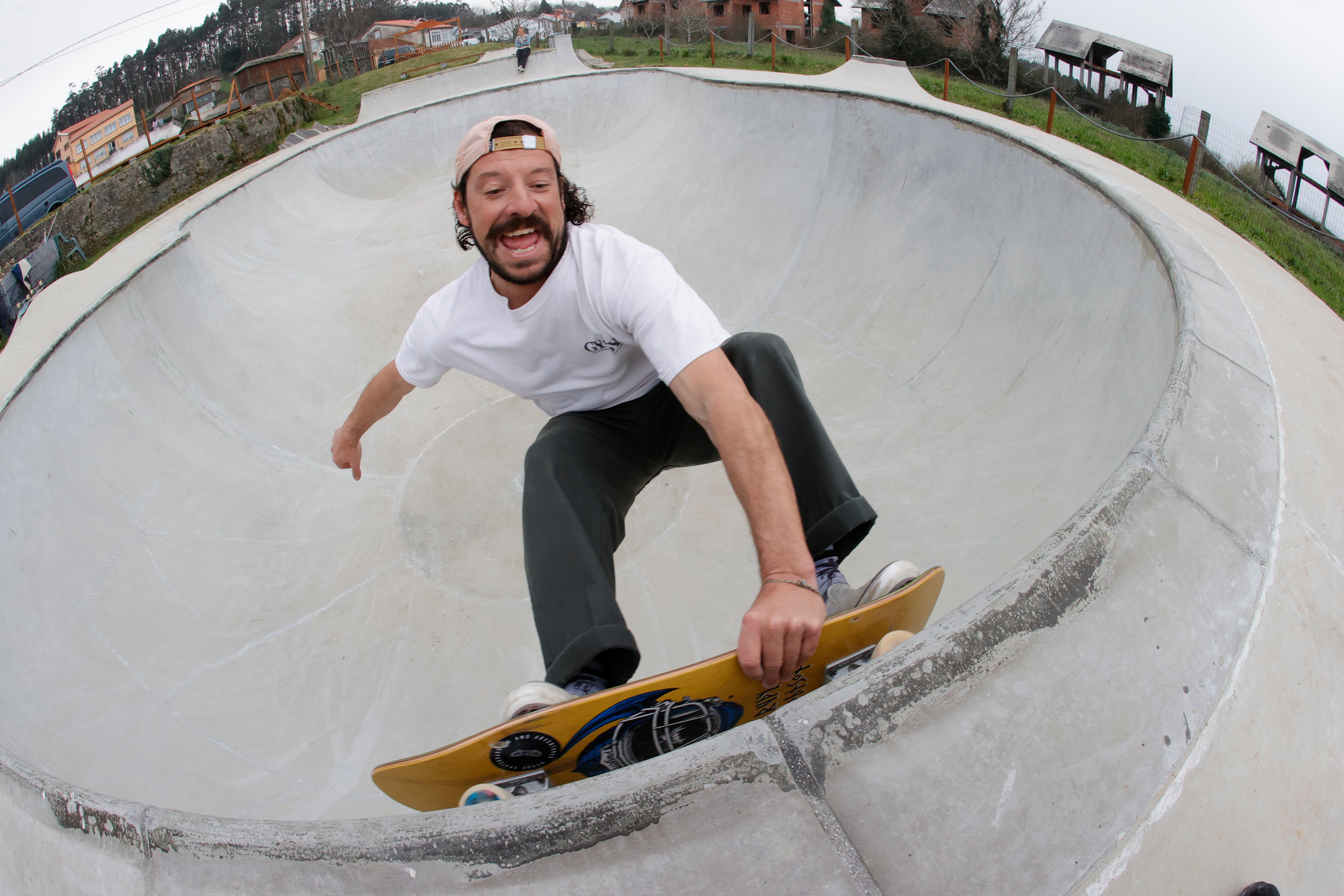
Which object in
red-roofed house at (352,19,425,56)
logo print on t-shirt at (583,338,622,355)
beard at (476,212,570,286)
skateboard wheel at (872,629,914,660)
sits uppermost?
red-roofed house at (352,19,425,56)

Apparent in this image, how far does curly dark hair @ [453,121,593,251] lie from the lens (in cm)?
252

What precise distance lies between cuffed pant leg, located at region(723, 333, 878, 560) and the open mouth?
0.77 metres

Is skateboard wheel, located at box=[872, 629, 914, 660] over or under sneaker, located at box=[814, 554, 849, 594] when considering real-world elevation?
over

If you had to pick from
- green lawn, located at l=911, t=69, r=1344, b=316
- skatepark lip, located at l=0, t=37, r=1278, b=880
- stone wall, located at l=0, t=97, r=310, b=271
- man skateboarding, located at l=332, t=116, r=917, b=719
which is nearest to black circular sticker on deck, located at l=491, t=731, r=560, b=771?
man skateboarding, located at l=332, t=116, r=917, b=719

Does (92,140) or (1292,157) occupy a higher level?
(92,140)

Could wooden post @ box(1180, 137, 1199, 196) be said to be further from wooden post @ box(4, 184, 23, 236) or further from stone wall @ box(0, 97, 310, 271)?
wooden post @ box(4, 184, 23, 236)

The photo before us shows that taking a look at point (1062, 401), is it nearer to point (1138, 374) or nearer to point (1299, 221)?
point (1138, 374)

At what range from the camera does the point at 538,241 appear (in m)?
2.45

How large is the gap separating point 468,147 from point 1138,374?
2.81m

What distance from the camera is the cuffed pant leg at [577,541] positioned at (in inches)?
78.1

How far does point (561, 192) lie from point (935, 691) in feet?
7.15

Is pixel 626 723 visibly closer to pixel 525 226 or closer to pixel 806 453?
pixel 806 453

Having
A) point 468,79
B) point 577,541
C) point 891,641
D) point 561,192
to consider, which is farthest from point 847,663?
→ point 468,79

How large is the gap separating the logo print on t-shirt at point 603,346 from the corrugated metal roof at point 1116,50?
29.9 meters
